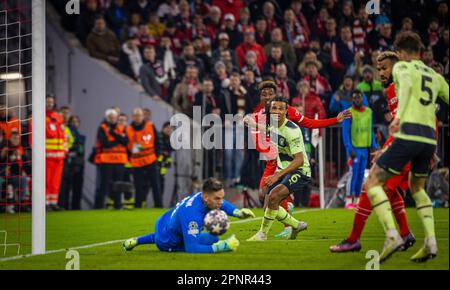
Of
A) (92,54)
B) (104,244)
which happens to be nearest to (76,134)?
(92,54)

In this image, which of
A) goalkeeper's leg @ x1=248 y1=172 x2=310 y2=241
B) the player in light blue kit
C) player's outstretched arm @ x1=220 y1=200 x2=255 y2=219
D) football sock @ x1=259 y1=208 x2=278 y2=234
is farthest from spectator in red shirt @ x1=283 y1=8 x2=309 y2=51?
the player in light blue kit

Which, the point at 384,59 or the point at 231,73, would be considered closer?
the point at 384,59

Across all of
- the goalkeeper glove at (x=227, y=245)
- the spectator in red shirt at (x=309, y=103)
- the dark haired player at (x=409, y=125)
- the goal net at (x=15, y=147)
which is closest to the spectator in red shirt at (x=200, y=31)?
the spectator in red shirt at (x=309, y=103)

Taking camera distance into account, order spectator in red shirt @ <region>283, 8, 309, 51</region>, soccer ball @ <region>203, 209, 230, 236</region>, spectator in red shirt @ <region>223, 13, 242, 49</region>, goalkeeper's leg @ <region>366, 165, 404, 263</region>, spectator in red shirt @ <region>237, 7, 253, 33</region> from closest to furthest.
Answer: goalkeeper's leg @ <region>366, 165, 404, 263</region>, soccer ball @ <region>203, 209, 230, 236</region>, spectator in red shirt @ <region>283, 8, 309, 51</region>, spectator in red shirt @ <region>223, 13, 242, 49</region>, spectator in red shirt @ <region>237, 7, 253, 33</region>

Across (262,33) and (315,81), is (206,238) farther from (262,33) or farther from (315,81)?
(262,33)

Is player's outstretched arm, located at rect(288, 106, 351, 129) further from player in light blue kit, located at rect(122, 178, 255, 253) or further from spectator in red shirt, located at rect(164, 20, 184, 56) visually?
spectator in red shirt, located at rect(164, 20, 184, 56)

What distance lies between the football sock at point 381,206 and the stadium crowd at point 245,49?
977 cm

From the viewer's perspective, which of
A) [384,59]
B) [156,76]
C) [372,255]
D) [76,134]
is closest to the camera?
[372,255]

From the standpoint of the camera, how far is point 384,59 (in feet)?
30.3

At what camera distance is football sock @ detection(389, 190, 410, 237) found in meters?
9.52

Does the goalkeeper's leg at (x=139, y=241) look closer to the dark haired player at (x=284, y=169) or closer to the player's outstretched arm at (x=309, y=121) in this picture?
the dark haired player at (x=284, y=169)

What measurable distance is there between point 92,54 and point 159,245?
40.7 ft

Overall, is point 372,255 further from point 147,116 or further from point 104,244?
point 147,116

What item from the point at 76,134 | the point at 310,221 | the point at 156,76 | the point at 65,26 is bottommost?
the point at 310,221
